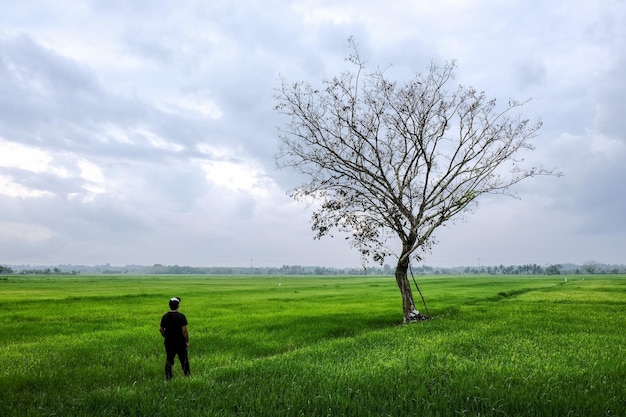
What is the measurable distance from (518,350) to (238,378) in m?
9.07

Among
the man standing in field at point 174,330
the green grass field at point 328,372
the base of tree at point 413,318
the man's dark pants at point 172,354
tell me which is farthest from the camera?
the base of tree at point 413,318

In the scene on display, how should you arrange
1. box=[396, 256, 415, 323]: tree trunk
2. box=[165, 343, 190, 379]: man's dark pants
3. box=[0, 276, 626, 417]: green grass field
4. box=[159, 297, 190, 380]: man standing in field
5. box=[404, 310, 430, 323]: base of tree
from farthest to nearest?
1. box=[396, 256, 415, 323]: tree trunk
2. box=[404, 310, 430, 323]: base of tree
3. box=[165, 343, 190, 379]: man's dark pants
4. box=[159, 297, 190, 380]: man standing in field
5. box=[0, 276, 626, 417]: green grass field

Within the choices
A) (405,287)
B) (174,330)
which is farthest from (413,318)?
(174,330)

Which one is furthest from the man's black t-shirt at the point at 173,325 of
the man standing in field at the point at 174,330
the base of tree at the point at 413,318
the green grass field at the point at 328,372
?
the base of tree at the point at 413,318

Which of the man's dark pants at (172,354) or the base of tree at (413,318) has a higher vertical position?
the man's dark pants at (172,354)

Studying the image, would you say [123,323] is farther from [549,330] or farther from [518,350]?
[549,330]

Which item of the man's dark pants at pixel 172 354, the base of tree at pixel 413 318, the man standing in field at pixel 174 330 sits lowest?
the base of tree at pixel 413 318

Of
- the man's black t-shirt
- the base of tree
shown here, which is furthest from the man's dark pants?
the base of tree

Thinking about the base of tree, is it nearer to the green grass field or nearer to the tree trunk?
the tree trunk

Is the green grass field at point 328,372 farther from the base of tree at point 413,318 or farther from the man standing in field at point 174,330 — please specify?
the base of tree at point 413,318

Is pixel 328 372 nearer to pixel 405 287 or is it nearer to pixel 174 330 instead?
pixel 174 330

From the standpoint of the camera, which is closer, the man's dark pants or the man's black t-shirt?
the man's black t-shirt

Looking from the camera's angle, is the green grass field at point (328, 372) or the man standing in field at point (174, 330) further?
the man standing in field at point (174, 330)

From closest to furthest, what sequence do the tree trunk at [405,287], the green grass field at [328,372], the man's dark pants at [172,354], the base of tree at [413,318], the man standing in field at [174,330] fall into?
the green grass field at [328,372] < the man standing in field at [174,330] < the man's dark pants at [172,354] < the base of tree at [413,318] < the tree trunk at [405,287]
